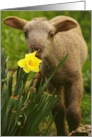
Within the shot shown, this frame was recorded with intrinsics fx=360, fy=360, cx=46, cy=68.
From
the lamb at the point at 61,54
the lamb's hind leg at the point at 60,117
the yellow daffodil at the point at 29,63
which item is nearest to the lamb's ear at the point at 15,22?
the lamb at the point at 61,54

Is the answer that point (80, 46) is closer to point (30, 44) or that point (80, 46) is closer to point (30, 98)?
point (30, 44)

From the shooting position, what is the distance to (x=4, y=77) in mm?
3752

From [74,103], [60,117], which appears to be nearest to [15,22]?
[74,103]

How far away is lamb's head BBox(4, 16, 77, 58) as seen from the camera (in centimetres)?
395

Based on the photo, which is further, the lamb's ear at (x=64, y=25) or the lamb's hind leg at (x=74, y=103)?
the lamb's hind leg at (x=74, y=103)

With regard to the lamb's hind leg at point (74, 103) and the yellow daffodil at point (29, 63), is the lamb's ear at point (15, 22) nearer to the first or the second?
the yellow daffodil at point (29, 63)

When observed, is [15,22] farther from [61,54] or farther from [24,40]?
[61,54]

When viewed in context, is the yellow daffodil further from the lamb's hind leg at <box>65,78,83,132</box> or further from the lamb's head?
the lamb's hind leg at <box>65,78,83,132</box>

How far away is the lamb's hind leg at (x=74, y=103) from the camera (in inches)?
177

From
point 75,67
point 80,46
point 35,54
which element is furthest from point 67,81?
point 35,54

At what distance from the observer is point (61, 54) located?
14.5 ft

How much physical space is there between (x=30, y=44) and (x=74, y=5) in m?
1.01

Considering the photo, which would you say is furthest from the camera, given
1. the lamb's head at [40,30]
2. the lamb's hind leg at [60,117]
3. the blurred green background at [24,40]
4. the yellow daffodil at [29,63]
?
the lamb's hind leg at [60,117]

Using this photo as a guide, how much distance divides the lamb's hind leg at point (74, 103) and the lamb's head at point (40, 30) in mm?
643
